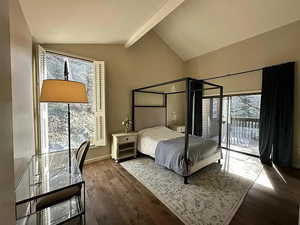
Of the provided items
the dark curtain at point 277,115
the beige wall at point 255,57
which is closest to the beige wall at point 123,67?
the beige wall at point 255,57

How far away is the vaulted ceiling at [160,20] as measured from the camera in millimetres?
1955

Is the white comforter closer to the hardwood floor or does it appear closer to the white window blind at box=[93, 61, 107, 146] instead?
the hardwood floor

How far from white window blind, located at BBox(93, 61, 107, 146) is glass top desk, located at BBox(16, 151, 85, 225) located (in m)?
1.32

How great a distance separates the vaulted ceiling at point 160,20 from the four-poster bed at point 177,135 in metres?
1.26

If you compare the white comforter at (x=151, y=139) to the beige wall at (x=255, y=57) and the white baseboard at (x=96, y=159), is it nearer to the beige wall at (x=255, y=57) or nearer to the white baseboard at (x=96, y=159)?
the white baseboard at (x=96, y=159)

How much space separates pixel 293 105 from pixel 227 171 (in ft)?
6.59

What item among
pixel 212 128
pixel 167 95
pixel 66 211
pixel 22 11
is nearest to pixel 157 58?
pixel 167 95

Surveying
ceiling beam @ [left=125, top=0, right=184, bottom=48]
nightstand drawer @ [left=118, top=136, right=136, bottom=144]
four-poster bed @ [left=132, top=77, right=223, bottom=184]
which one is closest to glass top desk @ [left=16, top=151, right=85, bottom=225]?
nightstand drawer @ [left=118, top=136, right=136, bottom=144]

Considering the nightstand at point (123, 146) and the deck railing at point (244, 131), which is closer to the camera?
the nightstand at point (123, 146)

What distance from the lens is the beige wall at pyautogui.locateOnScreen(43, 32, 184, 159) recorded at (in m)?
3.42

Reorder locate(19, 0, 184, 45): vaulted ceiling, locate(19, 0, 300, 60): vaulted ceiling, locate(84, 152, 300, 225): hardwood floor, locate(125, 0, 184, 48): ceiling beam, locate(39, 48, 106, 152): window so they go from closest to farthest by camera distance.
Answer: locate(84, 152, 300, 225): hardwood floor < locate(19, 0, 184, 45): vaulted ceiling < locate(19, 0, 300, 60): vaulted ceiling < locate(125, 0, 184, 48): ceiling beam < locate(39, 48, 106, 152): window

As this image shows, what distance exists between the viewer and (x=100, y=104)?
339cm

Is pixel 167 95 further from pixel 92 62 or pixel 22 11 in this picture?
pixel 22 11

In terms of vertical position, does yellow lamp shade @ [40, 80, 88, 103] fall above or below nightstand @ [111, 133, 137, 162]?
above
